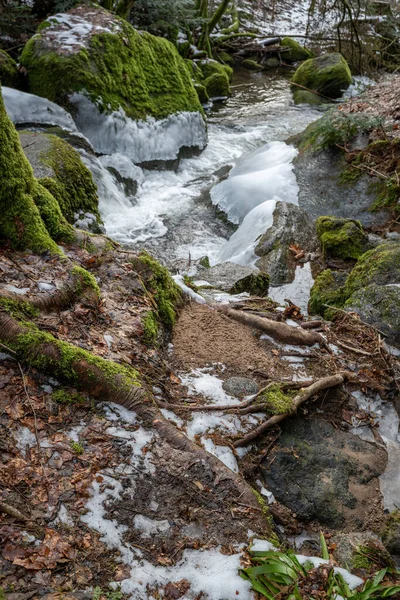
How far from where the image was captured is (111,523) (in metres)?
2.72

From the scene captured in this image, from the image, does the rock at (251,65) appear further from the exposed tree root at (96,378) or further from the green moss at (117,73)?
the exposed tree root at (96,378)

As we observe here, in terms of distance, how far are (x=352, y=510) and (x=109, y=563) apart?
1.83 m

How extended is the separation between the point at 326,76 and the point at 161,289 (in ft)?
48.4

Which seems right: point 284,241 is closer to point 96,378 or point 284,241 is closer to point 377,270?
point 377,270

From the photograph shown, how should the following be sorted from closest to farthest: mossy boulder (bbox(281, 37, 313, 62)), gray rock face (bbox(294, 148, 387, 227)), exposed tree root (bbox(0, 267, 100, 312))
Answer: exposed tree root (bbox(0, 267, 100, 312)) < gray rock face (bbox(294, 148, 387, 227)) < mossy boulder (bbox(281, 37, 313, 62))

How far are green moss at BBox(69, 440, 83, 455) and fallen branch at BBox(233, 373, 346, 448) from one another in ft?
3.66

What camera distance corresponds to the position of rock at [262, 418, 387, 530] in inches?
135

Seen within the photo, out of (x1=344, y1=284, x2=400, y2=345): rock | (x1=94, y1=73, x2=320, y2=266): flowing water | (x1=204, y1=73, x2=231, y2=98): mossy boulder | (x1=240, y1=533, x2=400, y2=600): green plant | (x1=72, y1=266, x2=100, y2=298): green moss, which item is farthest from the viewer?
(x1=204, y1=73, x2=231, y2=98): mossy boulder

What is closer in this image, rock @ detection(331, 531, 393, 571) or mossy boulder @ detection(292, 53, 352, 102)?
rock @ detection(331, 531, 393, 571)

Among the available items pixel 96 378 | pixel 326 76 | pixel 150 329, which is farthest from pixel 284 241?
pixel 326 76

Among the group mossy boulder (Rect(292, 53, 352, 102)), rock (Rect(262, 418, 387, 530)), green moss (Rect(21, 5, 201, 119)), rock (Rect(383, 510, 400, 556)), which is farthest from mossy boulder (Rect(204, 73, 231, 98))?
rock (Rect(383, 510, 400, 556))

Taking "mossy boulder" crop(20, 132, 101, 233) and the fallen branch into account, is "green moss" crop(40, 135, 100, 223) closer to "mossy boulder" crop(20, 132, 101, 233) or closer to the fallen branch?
"mossy boulder" crop(20, 132, 101, 233)

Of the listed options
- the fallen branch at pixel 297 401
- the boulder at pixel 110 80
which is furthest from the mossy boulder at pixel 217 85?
the fallen branch at pixel 297 401

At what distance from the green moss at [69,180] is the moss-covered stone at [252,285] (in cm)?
270
